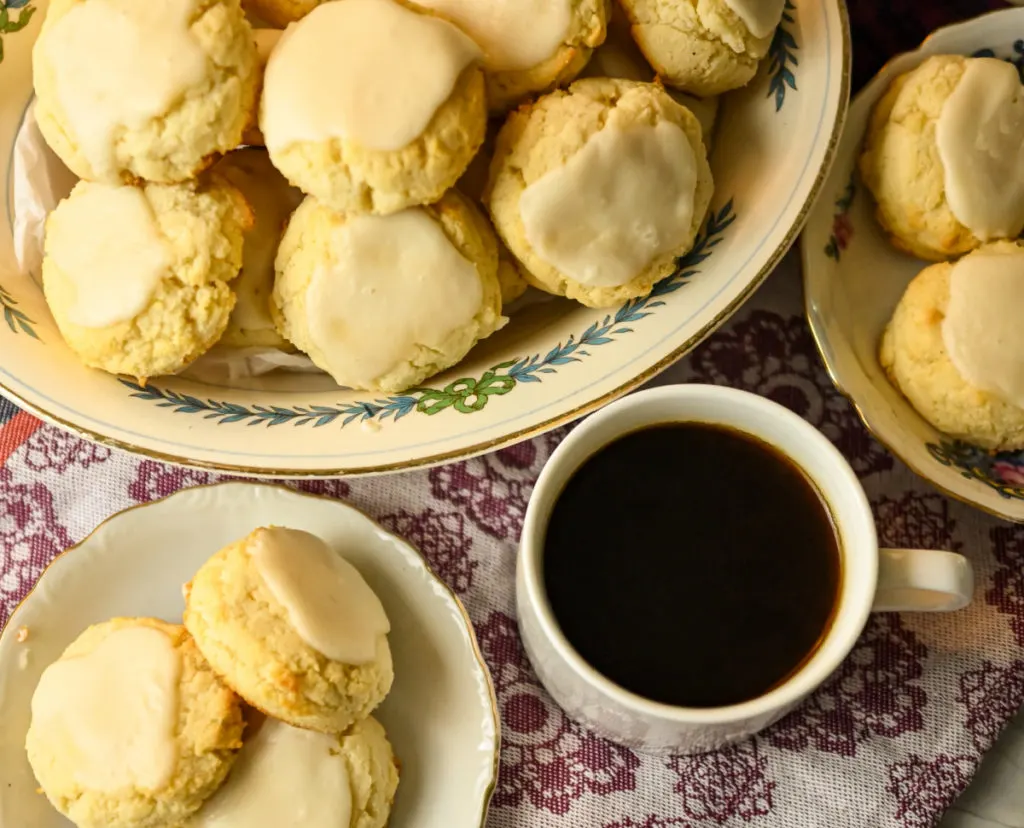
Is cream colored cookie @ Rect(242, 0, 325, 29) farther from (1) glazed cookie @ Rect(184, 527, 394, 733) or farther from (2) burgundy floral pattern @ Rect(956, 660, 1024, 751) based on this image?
(2) burgundy floral pattern @ Rect(956, 660, 1024, 751)

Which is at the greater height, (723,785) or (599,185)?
(599,185)

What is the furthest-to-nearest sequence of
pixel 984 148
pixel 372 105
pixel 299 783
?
1. pixel 984 148
2. pixel 299 783
3. pixel 372 105

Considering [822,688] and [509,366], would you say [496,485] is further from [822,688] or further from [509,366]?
[822,688]

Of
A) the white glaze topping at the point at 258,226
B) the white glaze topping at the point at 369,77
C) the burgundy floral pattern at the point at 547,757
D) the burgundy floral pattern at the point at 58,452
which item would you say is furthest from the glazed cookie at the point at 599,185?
the burgundy floral pattern at the point at 58,452

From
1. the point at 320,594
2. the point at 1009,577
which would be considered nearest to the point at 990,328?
the point at 1009,577

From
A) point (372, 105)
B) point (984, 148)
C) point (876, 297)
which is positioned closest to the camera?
point (372, 105)

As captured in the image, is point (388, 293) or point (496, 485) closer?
point (388, 293)

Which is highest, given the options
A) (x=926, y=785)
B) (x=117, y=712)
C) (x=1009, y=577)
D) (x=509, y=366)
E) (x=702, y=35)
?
(x=702, y=35)

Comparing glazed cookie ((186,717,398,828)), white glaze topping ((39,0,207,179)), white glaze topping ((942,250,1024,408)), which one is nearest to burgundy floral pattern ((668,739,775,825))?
glazed cookie ((186,717,398,828))

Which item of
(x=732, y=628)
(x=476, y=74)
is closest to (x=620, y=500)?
(x=732, y=628)
